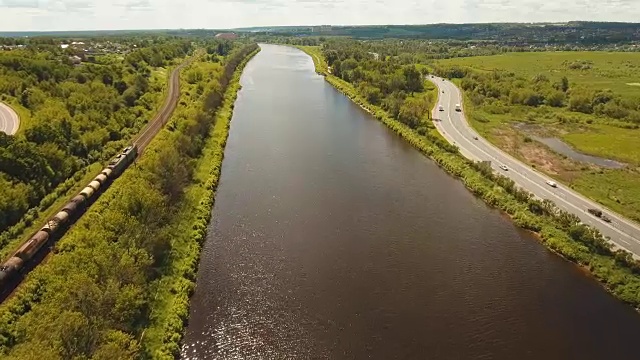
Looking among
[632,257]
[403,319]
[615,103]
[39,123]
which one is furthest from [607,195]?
[39,123]

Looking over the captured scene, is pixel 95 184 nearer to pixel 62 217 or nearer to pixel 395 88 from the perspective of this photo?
pixel 62 217

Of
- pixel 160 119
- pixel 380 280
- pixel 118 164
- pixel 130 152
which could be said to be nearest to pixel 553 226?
pixel 380 280

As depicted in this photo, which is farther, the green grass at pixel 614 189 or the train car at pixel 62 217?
the green grass at pixel 614 189

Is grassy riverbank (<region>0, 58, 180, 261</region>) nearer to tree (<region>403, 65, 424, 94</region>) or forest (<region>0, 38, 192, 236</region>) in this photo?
forest (<region>0, 38, 192, 236</region>)

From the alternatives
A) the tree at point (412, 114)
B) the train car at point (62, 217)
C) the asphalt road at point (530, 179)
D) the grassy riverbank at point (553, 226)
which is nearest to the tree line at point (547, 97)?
the asphalt road at point (530, 179)

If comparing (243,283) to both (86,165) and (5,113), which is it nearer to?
(86,165)

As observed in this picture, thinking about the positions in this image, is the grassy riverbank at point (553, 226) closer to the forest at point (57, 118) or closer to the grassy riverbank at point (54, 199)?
the grassy riverbank at point (54, 199)

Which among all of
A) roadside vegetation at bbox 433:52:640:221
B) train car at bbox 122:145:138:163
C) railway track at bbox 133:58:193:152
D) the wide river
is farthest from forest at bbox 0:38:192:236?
roadside vegetation at bbox 433:52:640:221
